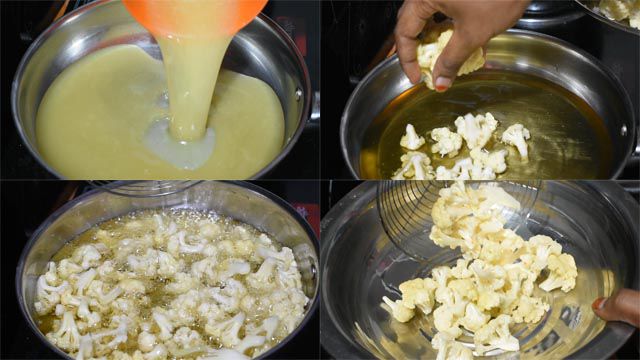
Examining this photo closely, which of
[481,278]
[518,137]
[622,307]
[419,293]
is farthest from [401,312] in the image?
[518,137]

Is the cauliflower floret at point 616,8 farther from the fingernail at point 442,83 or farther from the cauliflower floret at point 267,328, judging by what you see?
the cauliflower floret at point 267,328

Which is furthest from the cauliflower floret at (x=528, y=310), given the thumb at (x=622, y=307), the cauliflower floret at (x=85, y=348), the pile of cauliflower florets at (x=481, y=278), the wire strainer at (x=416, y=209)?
the cauliflower floret at (x=85, y=348)

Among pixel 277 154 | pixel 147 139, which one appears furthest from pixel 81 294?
pixel 277 154

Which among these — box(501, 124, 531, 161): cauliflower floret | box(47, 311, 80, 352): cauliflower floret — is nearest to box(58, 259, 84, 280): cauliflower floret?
box(47, 311, 80, 352): cauliflower floret

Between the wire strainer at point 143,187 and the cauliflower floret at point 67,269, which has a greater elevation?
the wire strainer at point 143,187

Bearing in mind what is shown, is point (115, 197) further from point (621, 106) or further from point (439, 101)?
point (621, 106)

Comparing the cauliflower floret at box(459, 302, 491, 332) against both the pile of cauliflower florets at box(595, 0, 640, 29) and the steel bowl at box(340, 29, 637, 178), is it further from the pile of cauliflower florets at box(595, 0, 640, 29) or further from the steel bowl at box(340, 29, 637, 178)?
the pile of cauliflower florets at box(595, 0, 640, 29)

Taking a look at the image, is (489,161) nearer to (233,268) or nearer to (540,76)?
(540,76)
